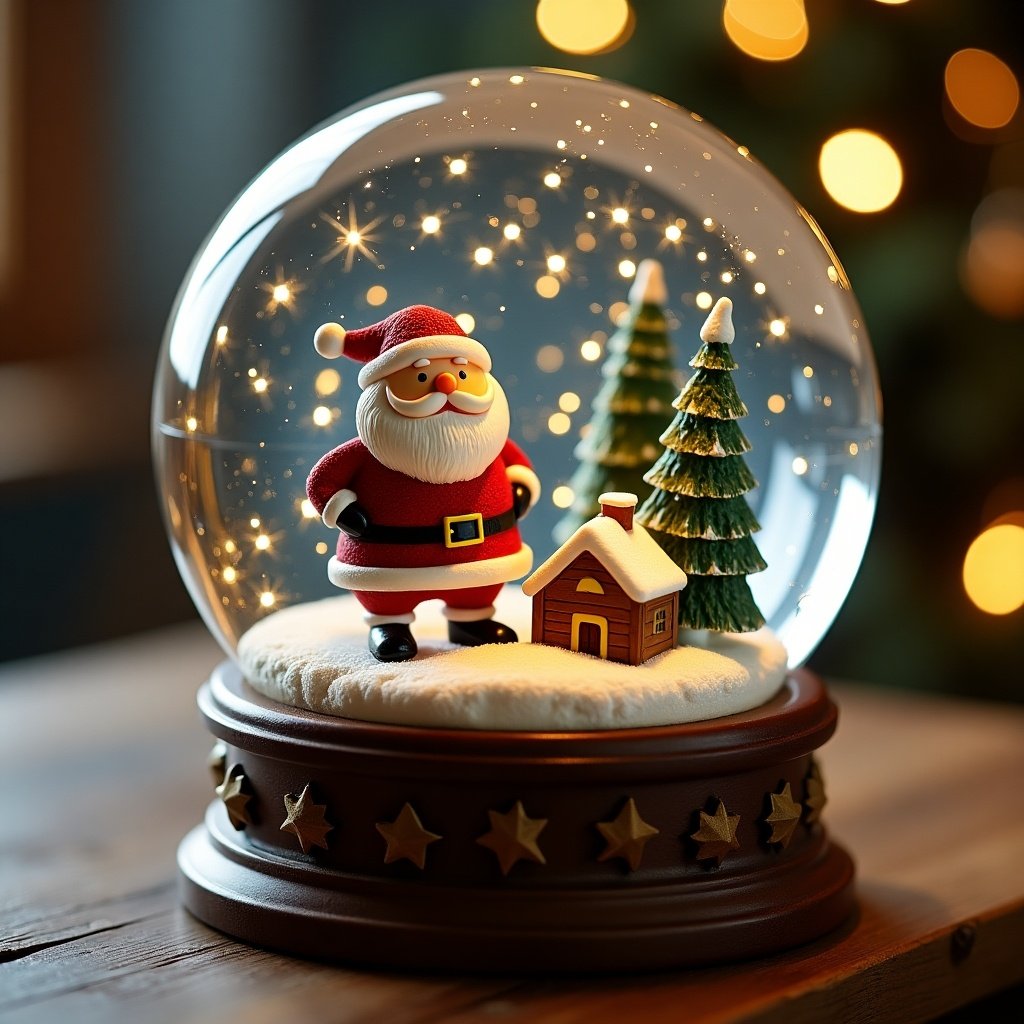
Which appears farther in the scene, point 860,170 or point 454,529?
point 860,170

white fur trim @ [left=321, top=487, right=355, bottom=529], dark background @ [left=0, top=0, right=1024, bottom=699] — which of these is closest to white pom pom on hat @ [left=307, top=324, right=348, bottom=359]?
white fur trim @ [left=321, top=487, right=355, bottom=529]

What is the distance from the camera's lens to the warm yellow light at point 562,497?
168 centimetres

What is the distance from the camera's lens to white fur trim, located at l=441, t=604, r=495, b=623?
53.7 inches

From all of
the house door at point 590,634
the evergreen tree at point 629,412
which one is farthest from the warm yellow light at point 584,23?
the house door at point 590,634

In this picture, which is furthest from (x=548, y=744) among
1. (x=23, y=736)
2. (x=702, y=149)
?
(x=23, y=736)

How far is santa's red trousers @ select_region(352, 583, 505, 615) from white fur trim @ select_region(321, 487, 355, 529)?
0.07m

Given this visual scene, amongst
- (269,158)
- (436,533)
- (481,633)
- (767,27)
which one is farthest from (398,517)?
(269,158)

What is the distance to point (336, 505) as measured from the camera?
4.30ft

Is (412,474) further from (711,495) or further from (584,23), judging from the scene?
(584,23)

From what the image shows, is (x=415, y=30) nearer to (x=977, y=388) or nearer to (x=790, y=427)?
(x=977, y=388)

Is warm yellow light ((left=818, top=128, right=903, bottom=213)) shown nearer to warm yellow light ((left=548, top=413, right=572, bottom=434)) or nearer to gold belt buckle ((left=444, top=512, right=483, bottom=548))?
warm yellow light ((left=548, top=413, right=572, bottom=434))

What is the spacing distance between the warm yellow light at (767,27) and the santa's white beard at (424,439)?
60.8 inches

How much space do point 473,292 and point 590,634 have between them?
392 millimetres

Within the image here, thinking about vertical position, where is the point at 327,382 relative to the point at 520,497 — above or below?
above
